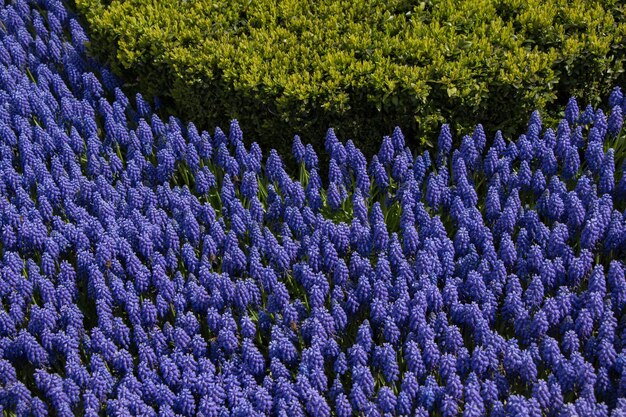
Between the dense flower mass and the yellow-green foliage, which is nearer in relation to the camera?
the dense flower mass

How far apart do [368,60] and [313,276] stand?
2.52 m

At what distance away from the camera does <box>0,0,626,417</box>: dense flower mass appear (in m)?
5.06

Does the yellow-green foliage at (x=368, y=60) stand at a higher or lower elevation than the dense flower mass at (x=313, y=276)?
higher

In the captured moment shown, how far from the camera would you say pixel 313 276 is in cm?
566

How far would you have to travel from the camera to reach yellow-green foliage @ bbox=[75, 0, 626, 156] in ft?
23.0

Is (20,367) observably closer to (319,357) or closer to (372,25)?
(319,357)

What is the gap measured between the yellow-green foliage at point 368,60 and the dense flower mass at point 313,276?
16.0 inches

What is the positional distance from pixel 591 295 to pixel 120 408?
3.09 m

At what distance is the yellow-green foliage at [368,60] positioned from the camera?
702 cm

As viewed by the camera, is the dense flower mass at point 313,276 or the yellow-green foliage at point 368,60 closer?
the dense flower mass at point 313,276

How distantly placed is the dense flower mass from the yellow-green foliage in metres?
Result: 0.41

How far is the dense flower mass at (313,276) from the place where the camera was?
506 cm

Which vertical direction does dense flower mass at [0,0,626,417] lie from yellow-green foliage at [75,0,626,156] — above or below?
below

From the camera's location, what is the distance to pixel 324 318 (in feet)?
17.7
